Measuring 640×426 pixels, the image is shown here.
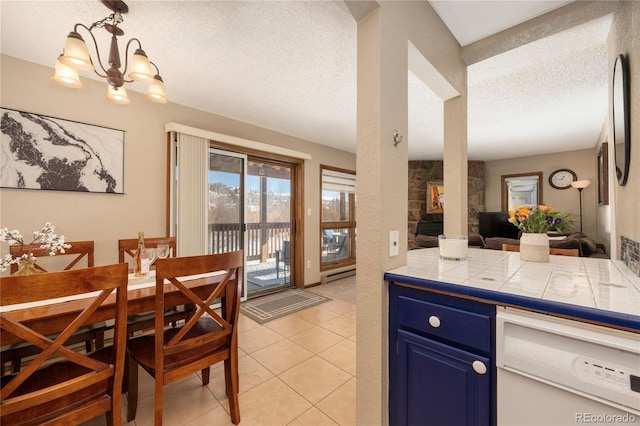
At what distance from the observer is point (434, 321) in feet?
3.43

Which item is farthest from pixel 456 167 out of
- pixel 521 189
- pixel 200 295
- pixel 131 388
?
pixel 521 189

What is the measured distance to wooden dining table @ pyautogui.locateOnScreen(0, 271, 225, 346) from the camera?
110 centimetres

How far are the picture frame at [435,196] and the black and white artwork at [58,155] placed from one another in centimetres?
571

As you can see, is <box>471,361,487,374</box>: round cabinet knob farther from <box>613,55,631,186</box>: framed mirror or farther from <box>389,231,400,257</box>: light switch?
<box>613,55,631,186</box>: framed mirror

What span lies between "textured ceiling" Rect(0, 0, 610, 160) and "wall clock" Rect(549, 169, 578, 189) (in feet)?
6.89

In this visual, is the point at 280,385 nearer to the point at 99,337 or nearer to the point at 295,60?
the point at 99,337

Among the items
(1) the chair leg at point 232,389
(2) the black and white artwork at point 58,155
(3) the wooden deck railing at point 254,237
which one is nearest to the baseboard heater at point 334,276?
(3) the wooden deck railing at point 254,237

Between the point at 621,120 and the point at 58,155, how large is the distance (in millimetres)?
3839

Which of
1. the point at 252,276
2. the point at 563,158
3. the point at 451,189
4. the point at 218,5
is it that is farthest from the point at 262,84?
the point at 563,158

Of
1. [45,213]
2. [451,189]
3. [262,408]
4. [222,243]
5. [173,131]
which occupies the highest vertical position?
[173,131]

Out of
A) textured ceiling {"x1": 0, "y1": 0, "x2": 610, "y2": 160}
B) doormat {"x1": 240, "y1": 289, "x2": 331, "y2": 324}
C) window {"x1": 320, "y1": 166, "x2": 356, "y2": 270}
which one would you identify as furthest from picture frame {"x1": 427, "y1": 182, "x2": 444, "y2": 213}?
doormat {"x1": 240, "y1": 289, "x2": 331, "y2": 324}

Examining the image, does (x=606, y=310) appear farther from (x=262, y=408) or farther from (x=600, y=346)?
(x=262, y=408)

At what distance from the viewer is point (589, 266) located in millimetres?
1350

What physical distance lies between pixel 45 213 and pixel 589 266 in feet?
12.3
